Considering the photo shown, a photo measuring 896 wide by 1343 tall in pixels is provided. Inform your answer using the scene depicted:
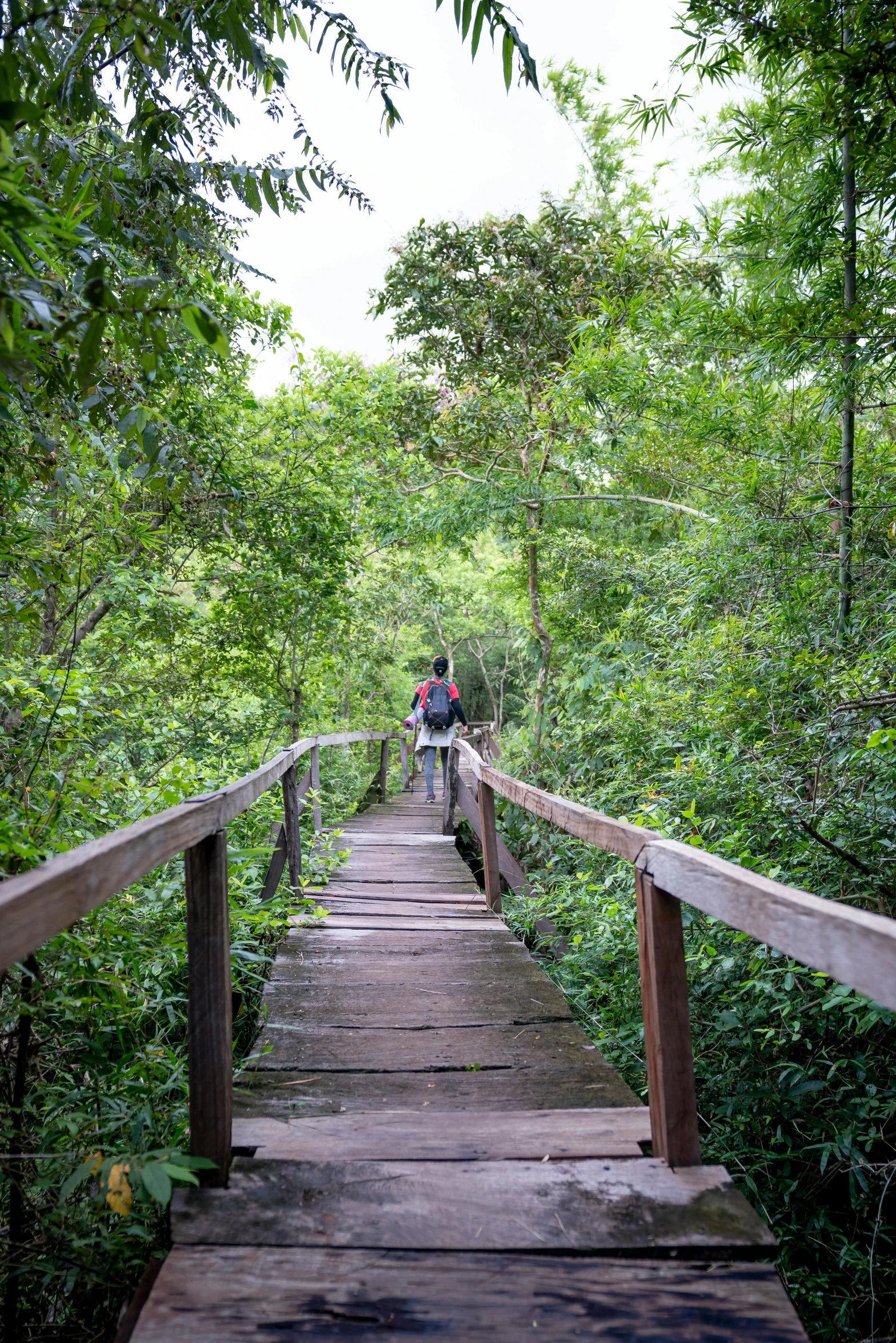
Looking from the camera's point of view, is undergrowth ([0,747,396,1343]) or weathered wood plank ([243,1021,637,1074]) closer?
undergrowth ([0,747,396,1343])

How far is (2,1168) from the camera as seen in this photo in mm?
1596

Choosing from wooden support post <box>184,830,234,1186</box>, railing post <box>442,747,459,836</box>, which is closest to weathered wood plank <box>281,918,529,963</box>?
wooden support post <box>184,830,234,1186</box>

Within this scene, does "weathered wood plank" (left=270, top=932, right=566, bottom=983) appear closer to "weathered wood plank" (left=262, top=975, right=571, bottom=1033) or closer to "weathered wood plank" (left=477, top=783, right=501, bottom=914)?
"weathered wood plank" (left=262, top=975, right=571, bottom=1033)

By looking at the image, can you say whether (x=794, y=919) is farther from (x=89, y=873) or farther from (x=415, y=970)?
(x=415, y=970)

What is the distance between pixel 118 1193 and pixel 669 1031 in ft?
4.22

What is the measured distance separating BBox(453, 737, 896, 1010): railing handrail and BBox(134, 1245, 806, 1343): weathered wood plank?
0.68 m

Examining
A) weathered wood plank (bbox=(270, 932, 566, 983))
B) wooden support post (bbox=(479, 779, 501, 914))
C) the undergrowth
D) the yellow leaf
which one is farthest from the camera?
wooden support post (bbox=(479, 779, 501, 914))

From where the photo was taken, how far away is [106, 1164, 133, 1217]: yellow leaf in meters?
1.54

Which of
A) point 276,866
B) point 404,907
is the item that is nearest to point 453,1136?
point 276,866

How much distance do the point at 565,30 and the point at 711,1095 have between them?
12965mm

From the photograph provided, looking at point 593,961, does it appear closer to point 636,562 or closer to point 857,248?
point 857,248

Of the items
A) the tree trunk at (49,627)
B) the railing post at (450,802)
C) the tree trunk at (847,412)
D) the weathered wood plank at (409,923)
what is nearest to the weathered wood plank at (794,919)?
the tree trunk at (847,412)

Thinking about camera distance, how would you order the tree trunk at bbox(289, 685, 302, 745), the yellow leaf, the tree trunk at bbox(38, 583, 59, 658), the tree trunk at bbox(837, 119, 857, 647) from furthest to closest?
the tree trunk at bbox(289, 685, 302, 745)
the tree trunk at bbox(38, 583, 59, 658)
the tree trunk at bbox(837, 119, 857, 647)
the yellow leaf

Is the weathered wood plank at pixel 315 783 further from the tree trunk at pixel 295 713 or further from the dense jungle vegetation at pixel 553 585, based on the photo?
the tree trunk at pixel 295 713
